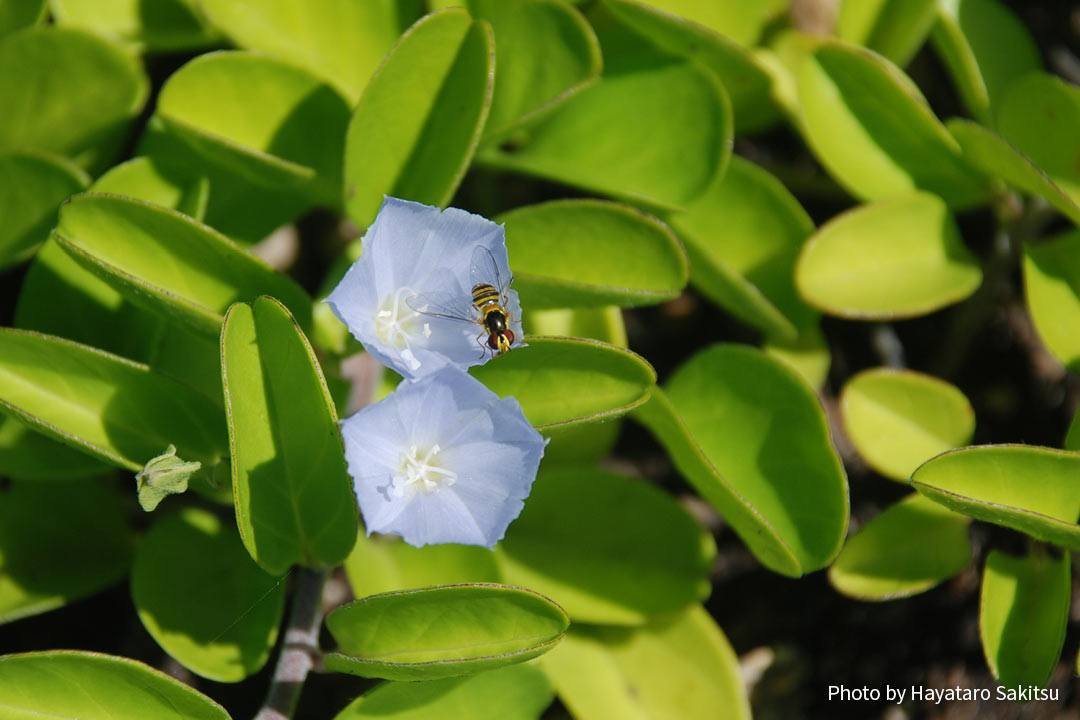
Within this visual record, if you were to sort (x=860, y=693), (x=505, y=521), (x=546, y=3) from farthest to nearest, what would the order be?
(x=860, y=693) < (x=546, y=3) < (x=505, y=521)

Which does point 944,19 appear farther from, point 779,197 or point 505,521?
point 505,521

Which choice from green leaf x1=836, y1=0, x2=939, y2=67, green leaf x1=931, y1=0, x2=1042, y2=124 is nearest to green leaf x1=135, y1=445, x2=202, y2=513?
green leaf x1=836, y1=0, x2=939, y2=67

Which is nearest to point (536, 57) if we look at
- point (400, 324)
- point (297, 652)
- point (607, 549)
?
point (400, 324)

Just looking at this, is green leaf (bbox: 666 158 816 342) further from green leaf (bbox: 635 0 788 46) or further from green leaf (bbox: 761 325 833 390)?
green leaf (bbox: 635 0 788 46)

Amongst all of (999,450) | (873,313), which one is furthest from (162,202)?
(999,450)

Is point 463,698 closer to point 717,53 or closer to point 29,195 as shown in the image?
point 29,195
